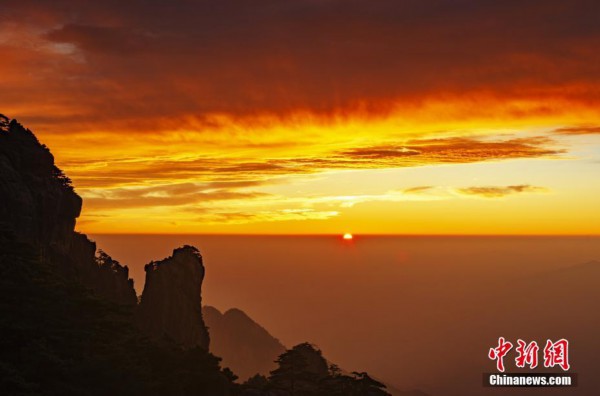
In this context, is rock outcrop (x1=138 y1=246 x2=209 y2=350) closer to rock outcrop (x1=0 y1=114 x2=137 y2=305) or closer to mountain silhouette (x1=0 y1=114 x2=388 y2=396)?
mountain silhouette (x1=0 y1=114 x2=388 y2=396)

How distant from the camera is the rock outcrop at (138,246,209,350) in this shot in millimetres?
72562

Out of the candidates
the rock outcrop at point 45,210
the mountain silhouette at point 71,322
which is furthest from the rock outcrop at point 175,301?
the rock outcrop at point 45,210

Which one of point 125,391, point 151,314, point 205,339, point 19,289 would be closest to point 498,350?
point 205,339

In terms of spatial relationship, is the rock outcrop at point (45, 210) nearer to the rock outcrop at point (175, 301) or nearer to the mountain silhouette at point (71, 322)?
the mountain silhouette at point (71, 322)

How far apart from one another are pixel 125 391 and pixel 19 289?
405 inches

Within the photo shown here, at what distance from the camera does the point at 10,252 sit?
140 ft

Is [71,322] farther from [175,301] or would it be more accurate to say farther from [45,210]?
[175,301]

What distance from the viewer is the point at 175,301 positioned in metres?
74.0

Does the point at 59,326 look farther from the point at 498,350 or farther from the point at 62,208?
the point at 498,350

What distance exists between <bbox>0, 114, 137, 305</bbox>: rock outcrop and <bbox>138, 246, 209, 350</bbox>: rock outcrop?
3.34 metres

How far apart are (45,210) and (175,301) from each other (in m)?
20.5

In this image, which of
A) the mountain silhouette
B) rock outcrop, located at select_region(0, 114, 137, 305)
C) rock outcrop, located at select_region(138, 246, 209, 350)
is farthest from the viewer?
rock outcrop, located at select_region(138, 246, 209, 350)

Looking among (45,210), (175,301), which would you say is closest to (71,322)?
(45,210)

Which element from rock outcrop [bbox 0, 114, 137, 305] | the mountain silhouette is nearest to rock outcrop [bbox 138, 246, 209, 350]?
the mountain silhouette
